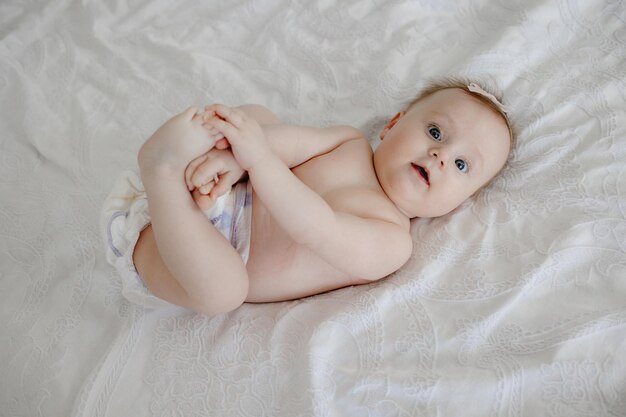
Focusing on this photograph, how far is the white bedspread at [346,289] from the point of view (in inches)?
41.6

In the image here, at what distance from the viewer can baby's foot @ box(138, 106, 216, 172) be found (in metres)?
0.99

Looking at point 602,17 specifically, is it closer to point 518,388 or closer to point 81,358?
point 518,388

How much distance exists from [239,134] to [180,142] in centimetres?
10

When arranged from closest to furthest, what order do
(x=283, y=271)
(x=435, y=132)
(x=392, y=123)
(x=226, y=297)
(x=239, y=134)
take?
(x=239, y=134) → (x=226, y=297) → (x=283, y=271) → (x=435, y=132) → (x=392, y=123)

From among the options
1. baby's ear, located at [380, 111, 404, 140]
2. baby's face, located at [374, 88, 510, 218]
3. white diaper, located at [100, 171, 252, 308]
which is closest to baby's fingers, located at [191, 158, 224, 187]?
white diaper, located at [100, 171, 252, 308]

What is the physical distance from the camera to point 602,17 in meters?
1.58

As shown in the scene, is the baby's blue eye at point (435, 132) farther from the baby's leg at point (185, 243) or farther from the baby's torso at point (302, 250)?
the baby's leg at point (185, 243)

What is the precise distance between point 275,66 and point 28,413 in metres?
1.06

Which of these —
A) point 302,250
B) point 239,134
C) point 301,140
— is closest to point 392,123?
point 301,140

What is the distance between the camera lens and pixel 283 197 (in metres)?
1.02

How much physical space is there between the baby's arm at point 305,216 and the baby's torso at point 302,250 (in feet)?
0.26

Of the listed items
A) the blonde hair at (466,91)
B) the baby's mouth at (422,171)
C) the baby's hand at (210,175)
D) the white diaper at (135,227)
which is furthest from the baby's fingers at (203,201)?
the blonde hair at (466,91)

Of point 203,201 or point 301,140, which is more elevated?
point 203,201

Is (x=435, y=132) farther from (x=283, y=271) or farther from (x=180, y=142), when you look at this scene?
(x=180, y=142)
